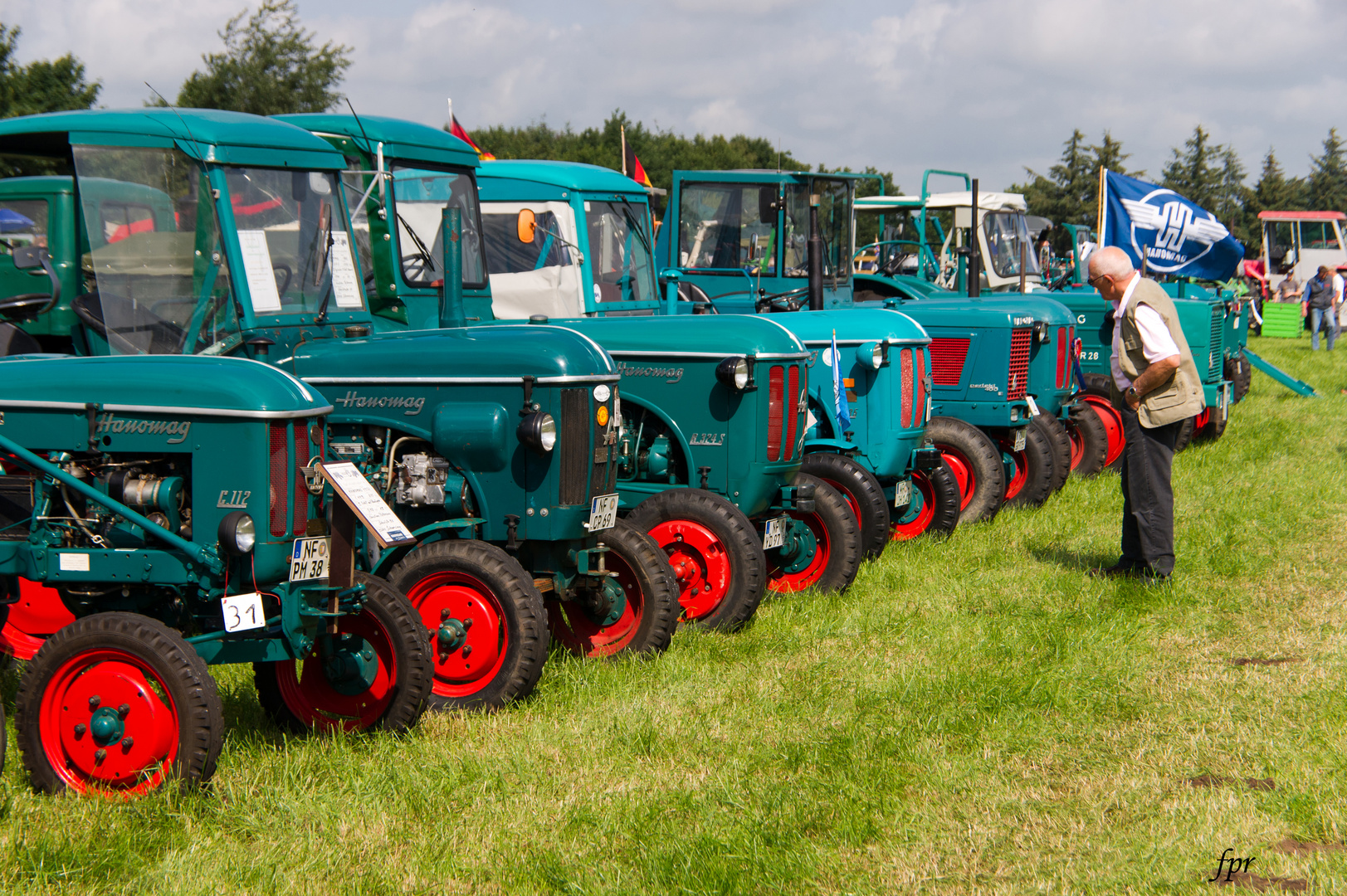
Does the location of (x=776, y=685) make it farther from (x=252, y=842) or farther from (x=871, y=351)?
(x=871, y=351)

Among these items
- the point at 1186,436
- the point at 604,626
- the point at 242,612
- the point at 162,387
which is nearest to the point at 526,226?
the point at 604,626

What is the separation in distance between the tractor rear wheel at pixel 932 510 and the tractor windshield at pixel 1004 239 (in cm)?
808

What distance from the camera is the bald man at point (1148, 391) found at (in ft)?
21.4

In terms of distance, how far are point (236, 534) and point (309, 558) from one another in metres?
0.28

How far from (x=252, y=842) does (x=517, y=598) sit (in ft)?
4.50

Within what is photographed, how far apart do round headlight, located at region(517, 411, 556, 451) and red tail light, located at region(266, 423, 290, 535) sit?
1152mm

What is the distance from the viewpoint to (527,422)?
16.3 feet

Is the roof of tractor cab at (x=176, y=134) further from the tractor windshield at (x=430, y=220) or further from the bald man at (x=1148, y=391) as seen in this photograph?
the bald man at (x=1148, y=391)

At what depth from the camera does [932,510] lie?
833 cm

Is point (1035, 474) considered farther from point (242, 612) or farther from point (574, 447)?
point (242, 612)

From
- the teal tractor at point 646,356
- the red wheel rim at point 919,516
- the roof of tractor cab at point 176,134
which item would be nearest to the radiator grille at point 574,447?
the teal tractor at point 646,356

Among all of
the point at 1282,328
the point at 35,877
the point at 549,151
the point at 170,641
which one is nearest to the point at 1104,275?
the point at 170,641

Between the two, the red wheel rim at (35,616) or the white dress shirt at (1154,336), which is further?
the white dress shirt at (1154,336)

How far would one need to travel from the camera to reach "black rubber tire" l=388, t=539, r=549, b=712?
4.76 m
